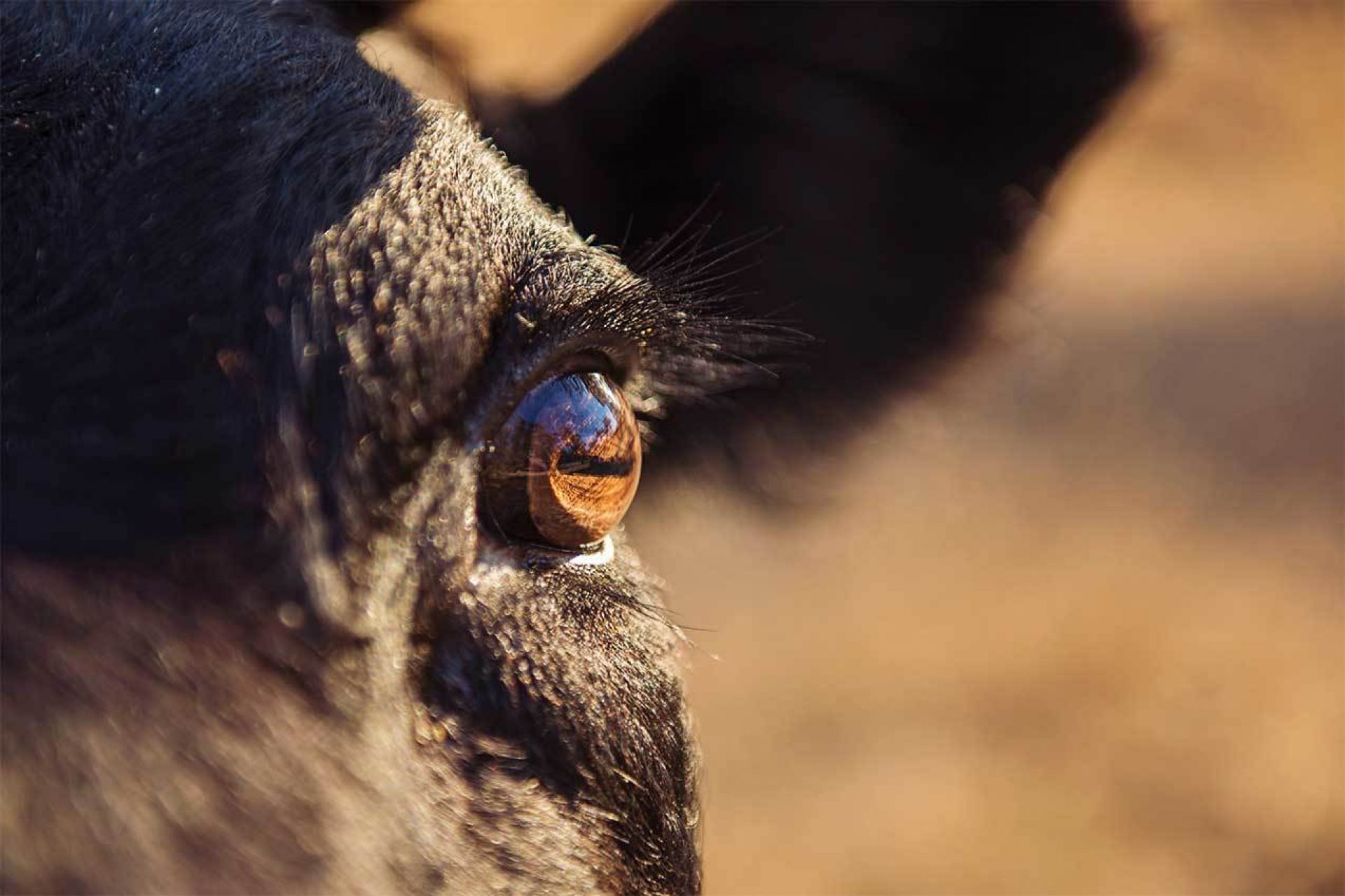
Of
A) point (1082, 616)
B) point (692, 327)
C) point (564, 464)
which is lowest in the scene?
point (564, 464)

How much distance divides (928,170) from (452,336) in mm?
1203

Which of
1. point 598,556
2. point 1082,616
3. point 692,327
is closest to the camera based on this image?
point 598,556

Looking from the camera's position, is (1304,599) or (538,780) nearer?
(538,780)

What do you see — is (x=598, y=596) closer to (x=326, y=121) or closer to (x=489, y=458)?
(x=489, y=458)

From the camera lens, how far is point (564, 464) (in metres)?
1.66

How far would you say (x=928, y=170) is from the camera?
8.04 feet

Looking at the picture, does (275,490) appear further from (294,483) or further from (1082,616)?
(1082,616)

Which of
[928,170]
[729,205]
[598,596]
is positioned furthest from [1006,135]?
[598,596]

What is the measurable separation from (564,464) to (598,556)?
217 millimetres

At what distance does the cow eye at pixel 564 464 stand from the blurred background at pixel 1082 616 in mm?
2243

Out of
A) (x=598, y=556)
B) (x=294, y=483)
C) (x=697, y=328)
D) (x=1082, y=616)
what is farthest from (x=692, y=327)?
(x=1082, y=616)

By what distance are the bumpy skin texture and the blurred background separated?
228 cm

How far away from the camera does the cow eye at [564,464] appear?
1.60 m

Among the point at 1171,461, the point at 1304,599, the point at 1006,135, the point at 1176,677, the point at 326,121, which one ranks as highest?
the point at 1171,461
